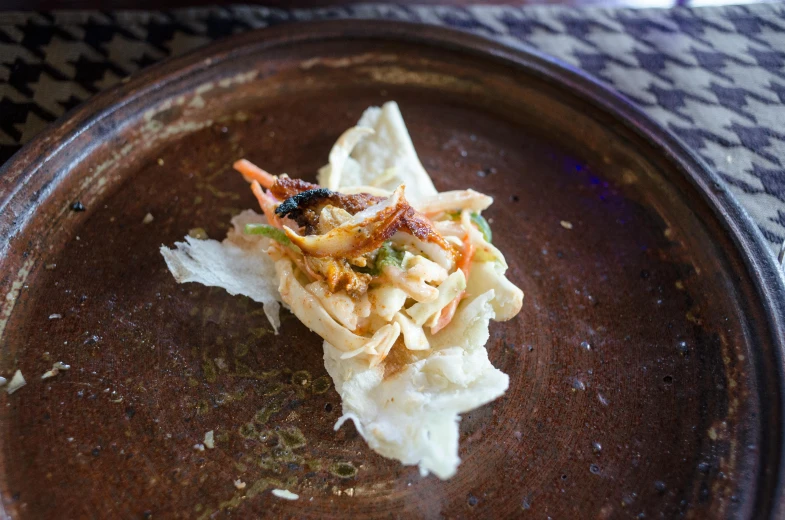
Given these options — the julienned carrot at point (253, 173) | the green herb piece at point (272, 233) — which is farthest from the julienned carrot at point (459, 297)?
the julienned carrot at point (253, 173)

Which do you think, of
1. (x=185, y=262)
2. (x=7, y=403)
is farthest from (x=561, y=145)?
(x=7, y=403)

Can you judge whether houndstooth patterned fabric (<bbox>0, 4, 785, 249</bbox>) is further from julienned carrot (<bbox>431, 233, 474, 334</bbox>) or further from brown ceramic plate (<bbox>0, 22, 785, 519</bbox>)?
julienned carrot (<bbox>431, 233, 474, 334</bbox>)

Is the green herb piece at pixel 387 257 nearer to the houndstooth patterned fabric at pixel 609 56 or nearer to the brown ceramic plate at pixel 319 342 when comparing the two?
the brown ceramic plate at pixel 319 342

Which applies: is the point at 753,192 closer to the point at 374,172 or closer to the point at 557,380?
the point at 557,380

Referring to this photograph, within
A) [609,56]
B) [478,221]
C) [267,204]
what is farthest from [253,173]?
[609,56]

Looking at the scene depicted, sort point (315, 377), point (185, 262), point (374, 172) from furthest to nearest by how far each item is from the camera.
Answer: point (374, 172) < point (185, 262) < point (315, 377)

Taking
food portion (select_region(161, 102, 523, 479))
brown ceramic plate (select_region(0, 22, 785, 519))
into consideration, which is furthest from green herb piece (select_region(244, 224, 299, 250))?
brown ceramic plate (select_region(0, 22, 785, 519))
